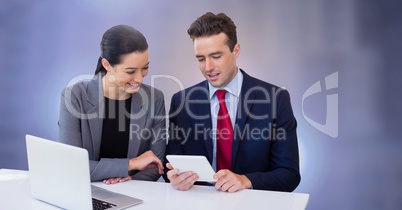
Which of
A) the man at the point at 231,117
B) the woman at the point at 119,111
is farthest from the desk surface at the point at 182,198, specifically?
the man at the point at 231,117

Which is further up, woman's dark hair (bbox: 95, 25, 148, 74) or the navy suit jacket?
woman's dark hair (bbox: 95, 25, 148, 74)

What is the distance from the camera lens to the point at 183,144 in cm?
274

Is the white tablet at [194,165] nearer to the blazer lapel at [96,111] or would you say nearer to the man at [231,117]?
the man at [231,117]

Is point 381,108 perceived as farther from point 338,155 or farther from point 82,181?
point 82,181

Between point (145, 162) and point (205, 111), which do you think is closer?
point (145, 162)

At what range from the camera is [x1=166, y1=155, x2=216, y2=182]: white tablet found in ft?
6.32

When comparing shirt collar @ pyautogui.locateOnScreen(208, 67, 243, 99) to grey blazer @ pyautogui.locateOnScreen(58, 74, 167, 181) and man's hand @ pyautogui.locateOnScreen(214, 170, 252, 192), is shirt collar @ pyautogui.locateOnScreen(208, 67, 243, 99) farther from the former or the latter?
man's hand @ pyautogui.locateOnScreen(214, 170, 252, 192)

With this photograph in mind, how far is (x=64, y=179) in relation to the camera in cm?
183

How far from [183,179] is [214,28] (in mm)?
972

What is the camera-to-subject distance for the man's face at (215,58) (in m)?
2.58

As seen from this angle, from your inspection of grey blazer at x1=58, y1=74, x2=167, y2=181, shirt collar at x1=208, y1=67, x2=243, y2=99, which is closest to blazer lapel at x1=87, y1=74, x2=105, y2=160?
grey blazer at x1=58, y1=74, x2=167, y2=181

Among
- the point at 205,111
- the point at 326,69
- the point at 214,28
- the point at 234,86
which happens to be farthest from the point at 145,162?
the point at 326,69

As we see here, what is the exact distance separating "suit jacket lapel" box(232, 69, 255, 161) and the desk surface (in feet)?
1.76

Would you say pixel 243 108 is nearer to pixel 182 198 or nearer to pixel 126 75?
pixel 126 75
